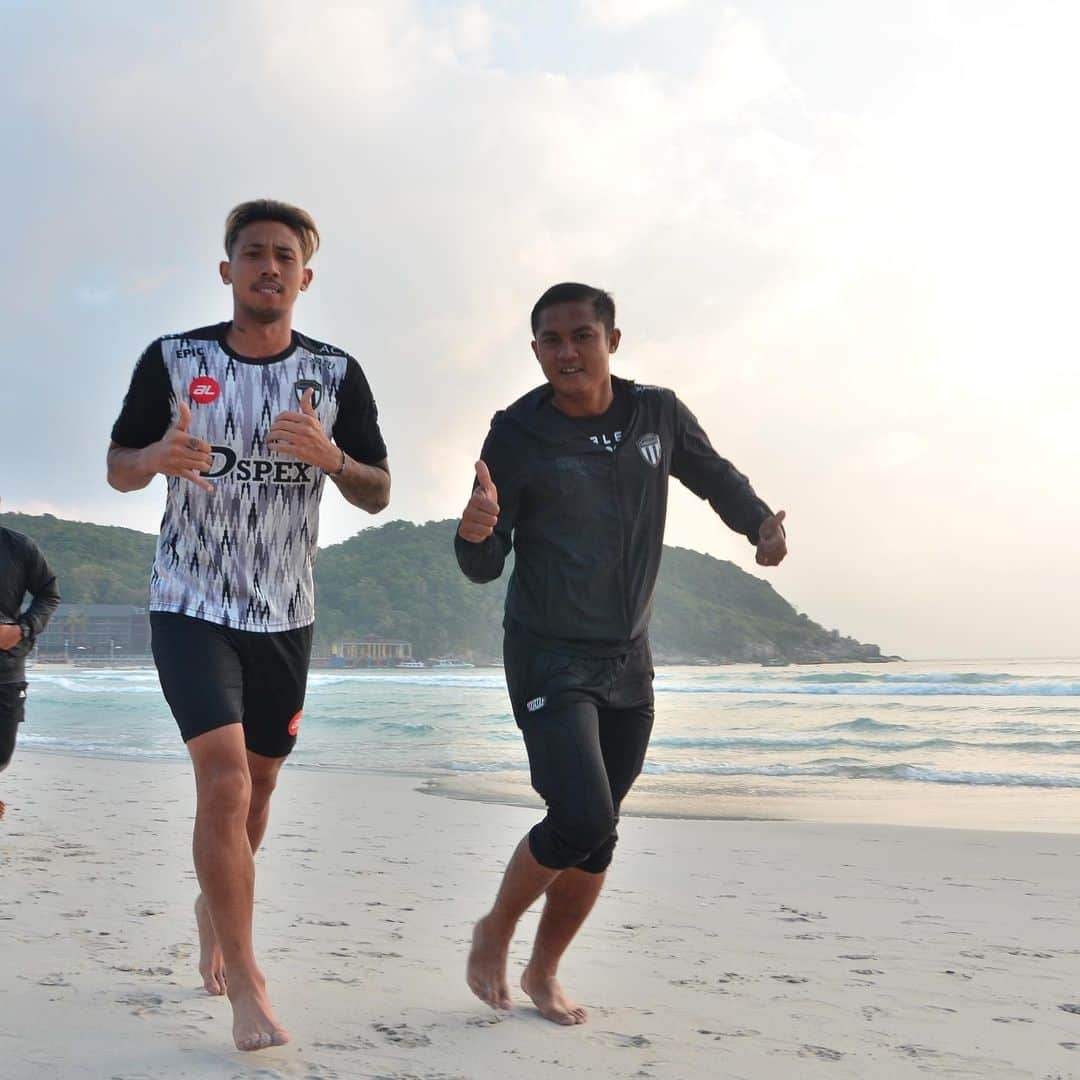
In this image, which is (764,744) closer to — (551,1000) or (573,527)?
(551,1000)

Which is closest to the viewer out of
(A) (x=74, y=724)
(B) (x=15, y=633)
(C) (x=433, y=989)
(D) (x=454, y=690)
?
(C) (x=433, y=989)

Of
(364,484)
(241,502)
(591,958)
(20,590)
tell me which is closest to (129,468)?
(241,502)

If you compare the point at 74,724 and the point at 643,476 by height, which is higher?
the point at 643,476

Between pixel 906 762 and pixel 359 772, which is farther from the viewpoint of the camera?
pixel 906 762

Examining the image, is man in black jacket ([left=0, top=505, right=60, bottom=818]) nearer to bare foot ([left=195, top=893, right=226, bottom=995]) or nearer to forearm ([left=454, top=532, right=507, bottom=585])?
bare foot ([left=195, top=893, right=226, bottom=995])

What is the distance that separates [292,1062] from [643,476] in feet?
6.12

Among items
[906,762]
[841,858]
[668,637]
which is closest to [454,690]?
[906,762]

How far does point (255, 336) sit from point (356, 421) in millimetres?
385

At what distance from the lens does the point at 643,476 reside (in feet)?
11.9

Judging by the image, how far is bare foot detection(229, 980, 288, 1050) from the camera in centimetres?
286

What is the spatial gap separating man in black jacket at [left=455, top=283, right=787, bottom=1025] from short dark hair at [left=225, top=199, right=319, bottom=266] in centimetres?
73

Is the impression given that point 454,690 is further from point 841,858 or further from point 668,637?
point 668,637

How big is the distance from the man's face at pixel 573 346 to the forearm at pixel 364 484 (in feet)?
1.99

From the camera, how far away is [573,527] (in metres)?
3.53
